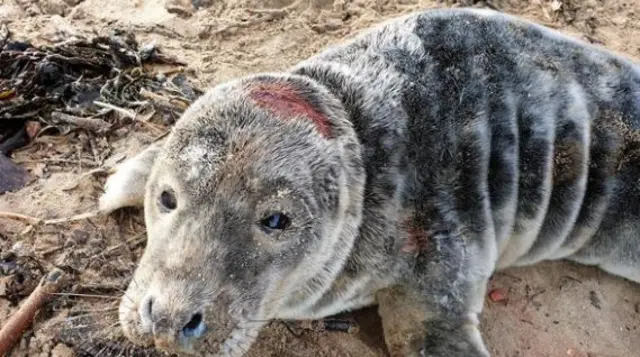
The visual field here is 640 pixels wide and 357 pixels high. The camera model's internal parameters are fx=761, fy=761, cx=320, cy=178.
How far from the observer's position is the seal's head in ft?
9.30

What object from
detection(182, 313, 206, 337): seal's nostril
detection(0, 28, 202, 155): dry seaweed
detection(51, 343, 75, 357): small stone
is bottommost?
detection(51, 343, 75, 357): small stone

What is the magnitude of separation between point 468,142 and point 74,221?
2045 mm

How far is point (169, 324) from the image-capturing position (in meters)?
2.71

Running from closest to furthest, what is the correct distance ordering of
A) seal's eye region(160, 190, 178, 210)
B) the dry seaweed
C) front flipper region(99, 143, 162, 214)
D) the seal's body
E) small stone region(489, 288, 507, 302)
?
the seal's body, seal's eye region(160, 190, 178, 210), front flipper region(99, 143, 162, 214), small stone region(489, 288, 507, 302), the dry seaweed

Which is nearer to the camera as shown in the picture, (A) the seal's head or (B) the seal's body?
(A) the seal's head

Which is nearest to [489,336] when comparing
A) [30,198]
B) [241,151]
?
[241,151]

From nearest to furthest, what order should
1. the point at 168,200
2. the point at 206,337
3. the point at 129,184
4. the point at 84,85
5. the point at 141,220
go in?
the point at 206,337
the point at 168,200
the point at 129,184
the point at 141,220
the point at 84,85

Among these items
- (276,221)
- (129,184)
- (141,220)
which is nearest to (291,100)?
(276,221)

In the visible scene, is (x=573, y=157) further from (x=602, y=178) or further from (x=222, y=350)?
(x=222, y=350)

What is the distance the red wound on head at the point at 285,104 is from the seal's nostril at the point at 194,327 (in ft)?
3.13

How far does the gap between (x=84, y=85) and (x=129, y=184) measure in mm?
1089

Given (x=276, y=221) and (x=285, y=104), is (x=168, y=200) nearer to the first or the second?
(x=276, y=221)

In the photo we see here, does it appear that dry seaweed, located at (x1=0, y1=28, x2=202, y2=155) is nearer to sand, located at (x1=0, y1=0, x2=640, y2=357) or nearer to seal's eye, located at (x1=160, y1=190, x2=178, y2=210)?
sand, located at (x1=0, y1=0, x2=640, y2=357)

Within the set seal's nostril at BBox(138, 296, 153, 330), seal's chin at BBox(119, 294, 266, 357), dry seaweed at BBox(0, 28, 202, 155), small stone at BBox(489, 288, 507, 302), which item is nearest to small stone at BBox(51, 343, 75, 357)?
seal's chin at BBox(119, 294, 266, 357)
